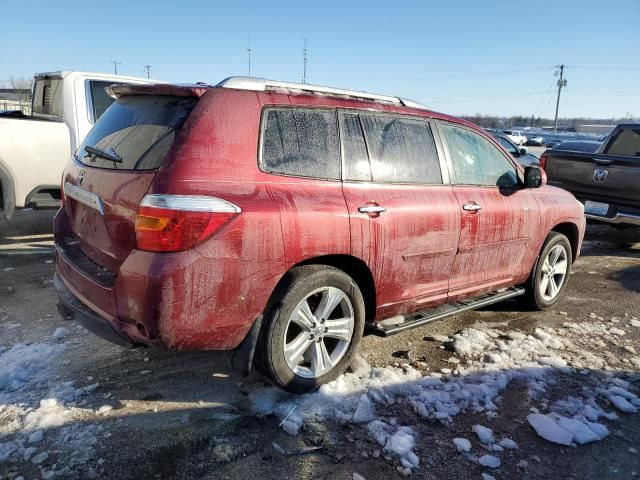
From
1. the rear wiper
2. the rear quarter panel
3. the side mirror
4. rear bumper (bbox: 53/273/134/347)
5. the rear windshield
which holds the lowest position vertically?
rear bumper (bbox: 53/273/134/347)

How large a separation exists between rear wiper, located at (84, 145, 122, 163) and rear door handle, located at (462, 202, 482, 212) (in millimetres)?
2424

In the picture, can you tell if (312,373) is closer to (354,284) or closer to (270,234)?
(354,284)

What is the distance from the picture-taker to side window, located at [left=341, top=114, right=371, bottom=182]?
3215mm

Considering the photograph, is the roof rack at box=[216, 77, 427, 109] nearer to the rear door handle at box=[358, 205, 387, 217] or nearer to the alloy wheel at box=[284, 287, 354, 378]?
the rear door handle at box=[358, 205, 387, 217]

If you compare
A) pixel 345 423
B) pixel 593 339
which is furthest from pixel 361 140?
pixel 593 339

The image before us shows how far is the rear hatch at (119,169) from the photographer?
2672mm

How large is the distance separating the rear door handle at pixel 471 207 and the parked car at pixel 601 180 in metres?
4.37

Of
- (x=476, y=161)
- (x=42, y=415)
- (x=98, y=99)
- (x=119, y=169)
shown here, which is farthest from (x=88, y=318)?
(x=98, y=99)

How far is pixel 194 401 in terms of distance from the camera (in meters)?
3.05

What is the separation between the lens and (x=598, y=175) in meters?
7.27

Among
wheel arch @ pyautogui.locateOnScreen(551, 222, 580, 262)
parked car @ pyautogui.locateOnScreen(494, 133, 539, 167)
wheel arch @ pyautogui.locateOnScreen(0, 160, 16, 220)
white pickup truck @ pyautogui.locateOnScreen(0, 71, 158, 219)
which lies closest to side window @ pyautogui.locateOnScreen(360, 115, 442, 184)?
wheel arch @ pyautogui.locateOnScreen(551, 222, 580, 262)

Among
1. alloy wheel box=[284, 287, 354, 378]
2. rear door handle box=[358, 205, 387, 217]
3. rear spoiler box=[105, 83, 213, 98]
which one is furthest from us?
rear door handle box=[358, 205, 387, 217]

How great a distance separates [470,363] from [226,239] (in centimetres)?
212

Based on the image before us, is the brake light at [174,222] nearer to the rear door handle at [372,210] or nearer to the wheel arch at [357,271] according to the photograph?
the wheel arch at [357,271]
